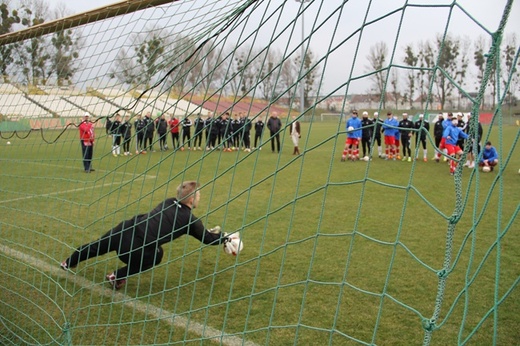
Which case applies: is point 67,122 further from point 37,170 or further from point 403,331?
point 37,170

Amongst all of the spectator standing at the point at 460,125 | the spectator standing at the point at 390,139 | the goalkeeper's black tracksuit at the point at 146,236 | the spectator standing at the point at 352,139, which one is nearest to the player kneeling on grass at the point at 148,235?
the goalkeeper's black tracksuit at the point at 146,236

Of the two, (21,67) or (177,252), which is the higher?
(21,67)

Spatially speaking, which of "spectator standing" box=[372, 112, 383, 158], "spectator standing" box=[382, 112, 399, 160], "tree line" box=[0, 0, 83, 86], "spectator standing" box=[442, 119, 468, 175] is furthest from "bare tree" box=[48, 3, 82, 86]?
"spectator standing" box=[382, 112, 399, 160]

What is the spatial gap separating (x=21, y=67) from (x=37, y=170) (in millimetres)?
7659

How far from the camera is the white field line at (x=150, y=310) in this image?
117 inches

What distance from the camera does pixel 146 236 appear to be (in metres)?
3.47

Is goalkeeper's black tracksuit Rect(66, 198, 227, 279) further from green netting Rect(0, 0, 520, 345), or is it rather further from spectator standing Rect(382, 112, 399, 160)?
spectator standing Rect(382, 112, 399, 160)

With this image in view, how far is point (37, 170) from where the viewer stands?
1141 cm

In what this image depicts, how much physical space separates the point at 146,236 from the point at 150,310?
22.5 inches

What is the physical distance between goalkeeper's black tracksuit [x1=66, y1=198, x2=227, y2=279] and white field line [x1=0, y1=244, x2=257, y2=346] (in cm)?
22

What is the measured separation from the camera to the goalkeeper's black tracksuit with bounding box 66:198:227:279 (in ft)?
11.6

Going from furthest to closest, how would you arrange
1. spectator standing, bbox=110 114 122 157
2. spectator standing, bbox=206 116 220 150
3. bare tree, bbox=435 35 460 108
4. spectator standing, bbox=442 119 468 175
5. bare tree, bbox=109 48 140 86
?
spectator standing, bbox=442 119 468 175 → bare tree, bbox=109 48 140 86 → spectator standing, bbox=110 114 122 157 → spectator standing, bbox=206 116 220 150 → bare tree, bbox=435 35 460 108

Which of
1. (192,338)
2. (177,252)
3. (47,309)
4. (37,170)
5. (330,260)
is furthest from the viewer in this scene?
(37,170)

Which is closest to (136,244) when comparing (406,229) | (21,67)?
(21,67)
